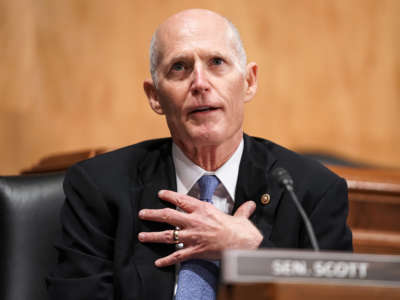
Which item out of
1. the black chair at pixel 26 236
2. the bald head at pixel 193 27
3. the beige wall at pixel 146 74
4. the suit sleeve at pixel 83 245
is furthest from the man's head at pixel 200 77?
the beige wall at pixel 146 74

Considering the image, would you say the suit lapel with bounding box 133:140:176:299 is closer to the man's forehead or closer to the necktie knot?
the necktie knot

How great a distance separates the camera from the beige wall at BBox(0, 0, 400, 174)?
3.39 metres

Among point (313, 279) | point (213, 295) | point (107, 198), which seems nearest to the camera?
point (313, 279)

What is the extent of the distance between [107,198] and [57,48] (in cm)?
224

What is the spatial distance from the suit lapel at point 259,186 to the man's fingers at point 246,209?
27mm

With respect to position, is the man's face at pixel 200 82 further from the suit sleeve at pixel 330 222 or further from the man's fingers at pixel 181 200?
the suit sleeve at pixel 330 222

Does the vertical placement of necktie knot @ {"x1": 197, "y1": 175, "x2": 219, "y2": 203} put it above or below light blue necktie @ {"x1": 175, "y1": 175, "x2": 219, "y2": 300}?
above

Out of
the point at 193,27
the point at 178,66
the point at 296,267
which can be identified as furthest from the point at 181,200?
the point at 296,267

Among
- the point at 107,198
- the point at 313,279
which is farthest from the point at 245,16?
the point at 313,279

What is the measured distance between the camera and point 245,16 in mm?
3934

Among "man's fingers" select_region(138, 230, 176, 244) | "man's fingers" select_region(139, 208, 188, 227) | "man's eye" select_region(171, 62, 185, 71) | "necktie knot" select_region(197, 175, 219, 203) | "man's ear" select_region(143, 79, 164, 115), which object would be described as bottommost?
"man's fingers" select_region(138, 230, 176, 244)

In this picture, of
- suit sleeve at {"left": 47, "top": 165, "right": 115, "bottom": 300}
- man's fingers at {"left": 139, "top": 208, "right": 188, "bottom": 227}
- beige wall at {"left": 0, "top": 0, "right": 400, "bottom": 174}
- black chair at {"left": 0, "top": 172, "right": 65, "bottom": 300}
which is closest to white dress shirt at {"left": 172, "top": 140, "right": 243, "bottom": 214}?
man's fingers at {"left": 139, "top": 208, "right": 188, "bottom": 227}

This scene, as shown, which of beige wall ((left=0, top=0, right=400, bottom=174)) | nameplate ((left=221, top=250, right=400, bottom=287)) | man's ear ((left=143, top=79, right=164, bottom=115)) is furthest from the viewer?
beige wall ((left=0, top=0, right=400, bottom=174))

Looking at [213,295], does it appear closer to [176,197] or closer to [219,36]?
[176,197]
